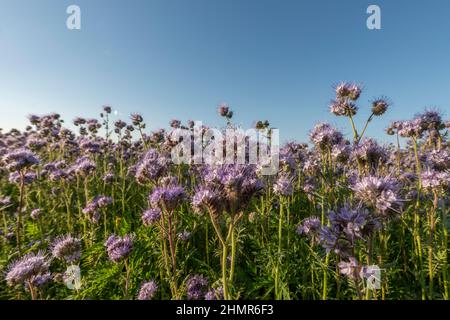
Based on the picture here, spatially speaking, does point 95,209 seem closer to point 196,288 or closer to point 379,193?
point 196,288

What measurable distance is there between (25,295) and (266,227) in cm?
408

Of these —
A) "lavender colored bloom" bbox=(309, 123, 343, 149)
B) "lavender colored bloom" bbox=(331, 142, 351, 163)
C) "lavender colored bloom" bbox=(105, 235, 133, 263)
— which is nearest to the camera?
"lavender colored bloom" bbox=(105, 235, 133, 263)

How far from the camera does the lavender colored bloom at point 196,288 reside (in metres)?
3.24

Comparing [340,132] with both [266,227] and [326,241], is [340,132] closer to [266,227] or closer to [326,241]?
[266,227]

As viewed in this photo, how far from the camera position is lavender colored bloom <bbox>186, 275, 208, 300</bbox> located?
3.24 meters

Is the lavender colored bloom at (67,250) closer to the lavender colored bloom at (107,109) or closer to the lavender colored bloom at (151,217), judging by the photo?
the lavender colored bloom at (151,217)

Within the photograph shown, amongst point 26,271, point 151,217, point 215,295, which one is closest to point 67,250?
point 26,271

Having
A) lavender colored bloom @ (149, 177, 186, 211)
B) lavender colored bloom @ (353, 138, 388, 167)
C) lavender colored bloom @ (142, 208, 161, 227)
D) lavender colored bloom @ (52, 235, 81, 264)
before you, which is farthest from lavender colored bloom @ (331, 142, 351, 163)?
lavender colored bloom @ (52, 235, 81, 264)

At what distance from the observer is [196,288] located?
132 inches

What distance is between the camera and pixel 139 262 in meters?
4.28

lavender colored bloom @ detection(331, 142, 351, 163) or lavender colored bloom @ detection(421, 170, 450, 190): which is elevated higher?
lavender colored bloom @ detection(331, 142, 351, 163)

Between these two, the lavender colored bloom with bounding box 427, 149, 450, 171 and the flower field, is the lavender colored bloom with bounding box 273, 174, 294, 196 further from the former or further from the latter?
the lavender colored bloom with bounding box 427, 149, 450, 171

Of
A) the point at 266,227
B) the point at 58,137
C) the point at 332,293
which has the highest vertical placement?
the point at 58,137
